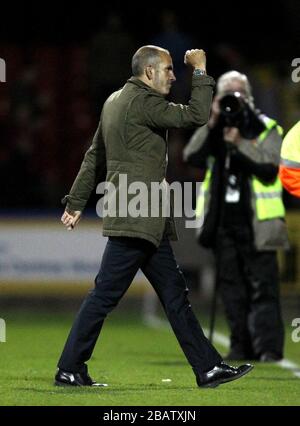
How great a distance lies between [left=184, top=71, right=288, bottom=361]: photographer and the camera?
38.1 ft

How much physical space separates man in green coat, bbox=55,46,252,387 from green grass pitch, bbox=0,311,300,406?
0.22m

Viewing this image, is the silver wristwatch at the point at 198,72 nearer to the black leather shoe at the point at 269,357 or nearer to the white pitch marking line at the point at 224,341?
the white pitch marking line at the point at 224,341

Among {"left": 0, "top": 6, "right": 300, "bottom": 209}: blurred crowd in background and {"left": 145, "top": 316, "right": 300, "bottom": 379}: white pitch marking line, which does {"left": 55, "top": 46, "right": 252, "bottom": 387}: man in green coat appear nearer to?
{"left": 145, "top": 316, "right": 300, "bottom": 379}: white pitch marking line

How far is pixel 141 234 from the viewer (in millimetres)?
8625

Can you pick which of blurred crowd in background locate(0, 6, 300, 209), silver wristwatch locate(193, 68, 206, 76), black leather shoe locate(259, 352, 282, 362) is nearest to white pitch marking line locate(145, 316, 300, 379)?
black leather shoe locate(259, 352, 282, 362)

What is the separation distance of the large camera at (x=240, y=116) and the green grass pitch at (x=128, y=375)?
1.98 m

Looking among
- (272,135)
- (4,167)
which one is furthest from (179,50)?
(272,135)

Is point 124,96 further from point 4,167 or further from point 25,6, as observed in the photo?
point 25,6

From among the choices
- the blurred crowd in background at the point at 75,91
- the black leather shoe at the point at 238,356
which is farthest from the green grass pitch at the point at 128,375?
the blurred crowd in background at the point at 75,91

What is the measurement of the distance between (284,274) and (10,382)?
8767mm

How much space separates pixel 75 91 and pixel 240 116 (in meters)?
9.48

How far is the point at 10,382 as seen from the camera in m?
9.28

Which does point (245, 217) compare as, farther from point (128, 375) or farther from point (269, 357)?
point (128, 375)
